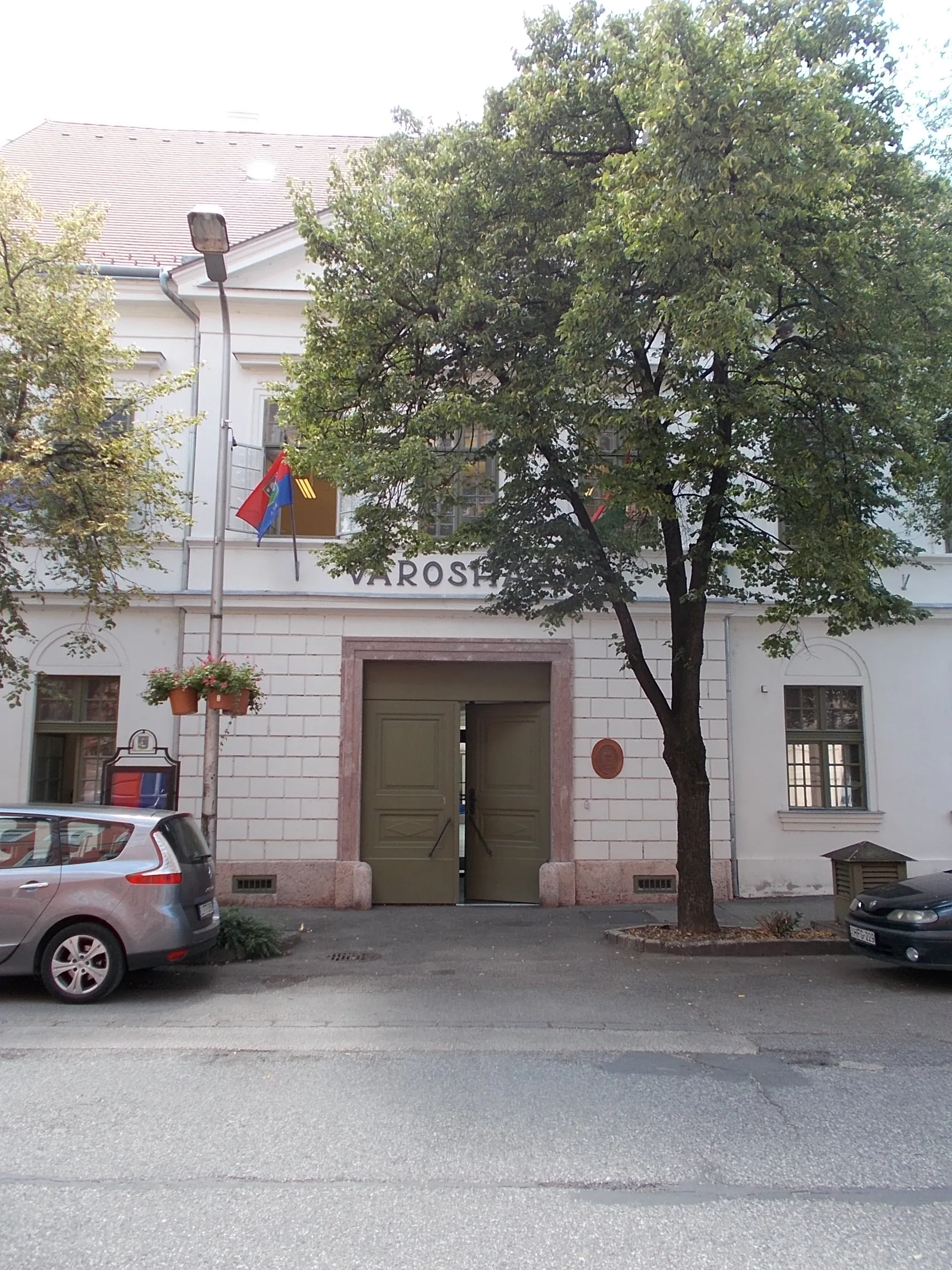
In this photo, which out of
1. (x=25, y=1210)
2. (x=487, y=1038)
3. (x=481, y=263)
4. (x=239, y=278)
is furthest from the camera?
(x=239, y=278)

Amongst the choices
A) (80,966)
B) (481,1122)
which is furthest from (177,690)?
(481,1122)

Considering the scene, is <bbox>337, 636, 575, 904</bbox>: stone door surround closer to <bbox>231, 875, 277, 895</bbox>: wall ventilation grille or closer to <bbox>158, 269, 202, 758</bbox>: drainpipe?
<bbox>231, 875, 277, 895</bbox>: wall ventilation grille

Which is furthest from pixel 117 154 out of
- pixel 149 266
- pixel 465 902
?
pixel 465 902

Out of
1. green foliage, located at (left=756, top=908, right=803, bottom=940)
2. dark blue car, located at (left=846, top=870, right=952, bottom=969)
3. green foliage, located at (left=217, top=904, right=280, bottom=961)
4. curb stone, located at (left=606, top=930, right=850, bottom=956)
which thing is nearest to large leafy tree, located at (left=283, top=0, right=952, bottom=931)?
curb stone, located at (left=606, top=930, right=850, bottom=956)

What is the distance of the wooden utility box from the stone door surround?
13.1 feet

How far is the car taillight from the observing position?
848 cm

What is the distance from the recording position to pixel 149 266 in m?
15.1

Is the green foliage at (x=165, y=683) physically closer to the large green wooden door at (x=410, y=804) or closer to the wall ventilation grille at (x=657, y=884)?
the large green wooden door at (x=410, y=804)

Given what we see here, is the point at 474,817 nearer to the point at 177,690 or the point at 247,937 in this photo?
the point at 247,937

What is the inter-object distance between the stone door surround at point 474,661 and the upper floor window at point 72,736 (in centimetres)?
322

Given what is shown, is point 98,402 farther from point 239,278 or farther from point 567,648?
point 567,648

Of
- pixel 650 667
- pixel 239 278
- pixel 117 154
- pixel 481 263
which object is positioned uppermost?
pixel 117 154

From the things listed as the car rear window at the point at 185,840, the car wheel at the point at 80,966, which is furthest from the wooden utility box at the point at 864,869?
the car wheel at the point at 80,966

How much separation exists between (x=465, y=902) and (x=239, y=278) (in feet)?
31.5
